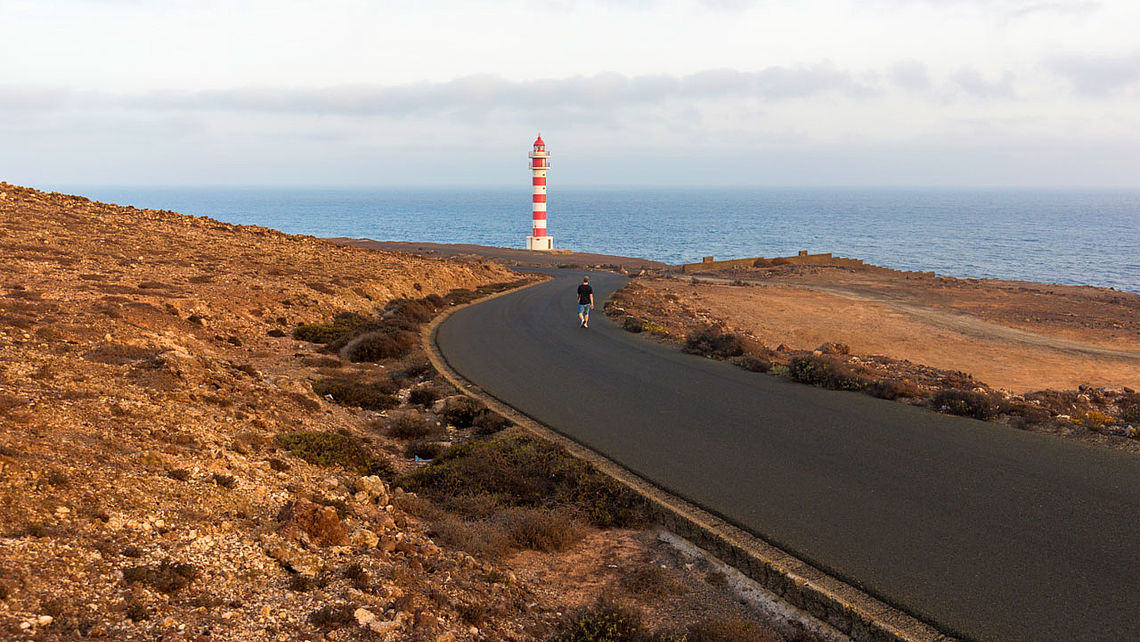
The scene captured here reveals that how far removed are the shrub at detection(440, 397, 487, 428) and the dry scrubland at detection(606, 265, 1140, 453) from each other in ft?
27.1

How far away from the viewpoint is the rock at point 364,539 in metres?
7.67

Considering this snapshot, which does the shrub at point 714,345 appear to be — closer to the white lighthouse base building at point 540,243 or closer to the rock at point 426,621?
the rock at point 426,621

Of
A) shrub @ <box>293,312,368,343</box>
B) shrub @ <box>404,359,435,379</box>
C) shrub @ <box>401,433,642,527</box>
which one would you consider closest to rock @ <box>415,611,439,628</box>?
shrub @ <box>401,433,642,527</box>

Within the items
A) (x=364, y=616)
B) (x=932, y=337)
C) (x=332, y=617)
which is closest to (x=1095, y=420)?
(x=364, y=616)

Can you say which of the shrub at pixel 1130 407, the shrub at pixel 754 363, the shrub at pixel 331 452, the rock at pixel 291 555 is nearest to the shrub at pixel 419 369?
the shrub at pixel 331 452

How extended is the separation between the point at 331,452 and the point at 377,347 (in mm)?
9130

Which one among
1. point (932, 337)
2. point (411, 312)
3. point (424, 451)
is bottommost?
point (932, 337)

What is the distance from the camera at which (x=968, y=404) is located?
13.8 metres

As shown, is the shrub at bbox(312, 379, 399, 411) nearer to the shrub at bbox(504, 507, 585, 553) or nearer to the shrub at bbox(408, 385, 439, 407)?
the shrub at bbox(408, 385, 439, 407)

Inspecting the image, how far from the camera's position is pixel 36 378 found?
10555 mm

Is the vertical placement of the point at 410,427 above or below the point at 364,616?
below

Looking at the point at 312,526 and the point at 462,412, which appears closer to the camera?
the point at 312,526

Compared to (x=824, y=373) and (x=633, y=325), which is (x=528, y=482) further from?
(x=633, y=325)

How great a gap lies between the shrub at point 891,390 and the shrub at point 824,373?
0.40 m
